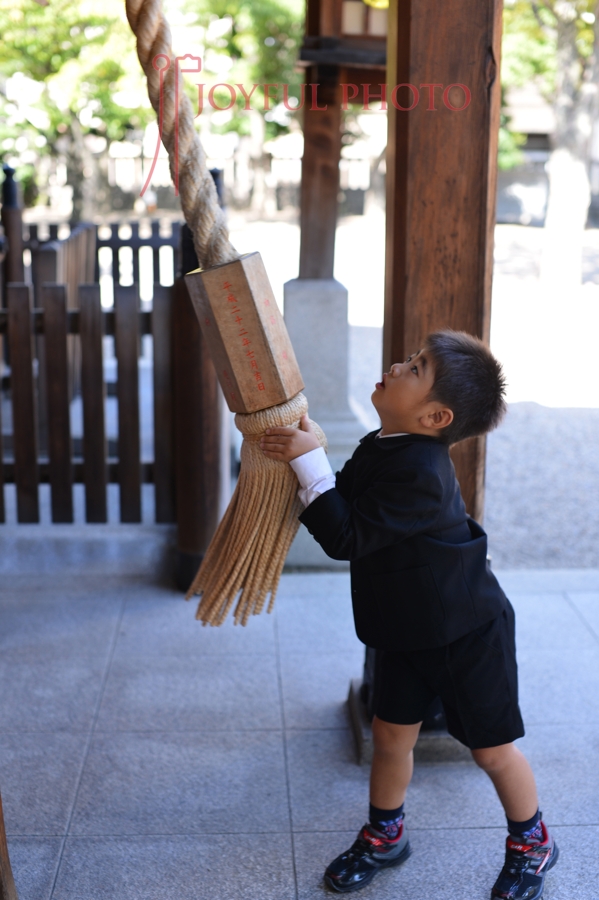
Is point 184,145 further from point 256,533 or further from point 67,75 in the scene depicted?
point 67,75

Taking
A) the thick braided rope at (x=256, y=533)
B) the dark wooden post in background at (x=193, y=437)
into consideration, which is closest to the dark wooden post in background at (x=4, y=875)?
the thick braided rope at (x=256, y=533)

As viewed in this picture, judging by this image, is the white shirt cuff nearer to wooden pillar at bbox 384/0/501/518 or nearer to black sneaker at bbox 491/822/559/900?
wooden pillar at bbox 384/0/501/518

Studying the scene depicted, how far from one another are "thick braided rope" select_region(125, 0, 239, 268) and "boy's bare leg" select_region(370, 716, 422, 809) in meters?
1.01

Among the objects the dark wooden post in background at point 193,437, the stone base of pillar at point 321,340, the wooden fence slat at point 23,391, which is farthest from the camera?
the stone base of pillar at point 321,340

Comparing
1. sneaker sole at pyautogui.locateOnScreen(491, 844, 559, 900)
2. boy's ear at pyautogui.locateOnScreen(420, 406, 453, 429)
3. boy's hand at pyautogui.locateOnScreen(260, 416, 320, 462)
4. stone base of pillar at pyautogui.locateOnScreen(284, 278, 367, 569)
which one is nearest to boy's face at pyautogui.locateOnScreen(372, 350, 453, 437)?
boy's ear at pyautogui.locateOnScreen(420, 406, 453, 429)

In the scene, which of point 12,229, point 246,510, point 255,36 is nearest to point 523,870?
point 246,510

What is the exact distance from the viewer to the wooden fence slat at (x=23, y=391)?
3586mm

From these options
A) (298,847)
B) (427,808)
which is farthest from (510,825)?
(298,847)

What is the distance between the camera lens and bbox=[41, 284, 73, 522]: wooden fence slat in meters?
3.61

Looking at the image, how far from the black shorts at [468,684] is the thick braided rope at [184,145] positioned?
872 mm

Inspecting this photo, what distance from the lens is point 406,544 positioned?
1.71 m

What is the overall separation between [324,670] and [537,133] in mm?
20476

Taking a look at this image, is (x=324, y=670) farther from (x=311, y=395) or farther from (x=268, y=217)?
(x=268, y=217)

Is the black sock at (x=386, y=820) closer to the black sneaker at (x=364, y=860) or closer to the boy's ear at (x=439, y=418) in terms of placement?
the black sneaker at (x=364, y=860)
